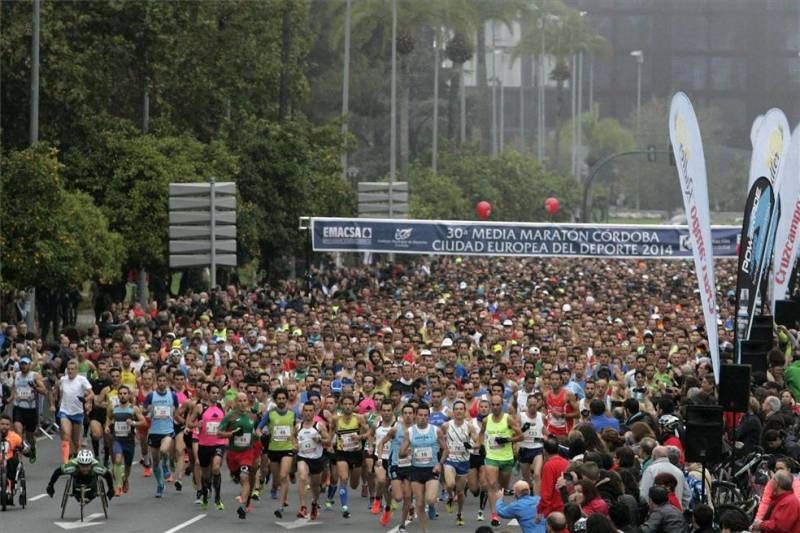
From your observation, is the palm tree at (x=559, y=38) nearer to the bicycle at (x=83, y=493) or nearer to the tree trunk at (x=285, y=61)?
the tree trunk at (x=285, y=61)

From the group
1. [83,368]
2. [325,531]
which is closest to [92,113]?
[83,368]

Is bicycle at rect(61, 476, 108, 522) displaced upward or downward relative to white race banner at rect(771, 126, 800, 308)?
downward

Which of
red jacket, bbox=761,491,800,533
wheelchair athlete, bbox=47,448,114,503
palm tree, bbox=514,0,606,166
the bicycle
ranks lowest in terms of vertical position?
the bicycle

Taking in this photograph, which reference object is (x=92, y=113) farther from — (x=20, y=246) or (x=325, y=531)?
(x=325, y=531)

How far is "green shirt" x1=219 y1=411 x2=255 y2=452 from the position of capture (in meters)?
22.6

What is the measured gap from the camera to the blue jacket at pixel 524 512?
16.1 metres

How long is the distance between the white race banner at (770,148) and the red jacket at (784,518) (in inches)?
385

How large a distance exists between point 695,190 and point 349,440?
5003 millimetres

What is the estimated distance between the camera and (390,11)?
84562mm

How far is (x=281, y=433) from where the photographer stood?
22672 mm

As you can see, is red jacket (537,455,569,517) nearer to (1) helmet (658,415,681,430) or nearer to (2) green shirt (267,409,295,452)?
(1) helmet (658,415,681,430)

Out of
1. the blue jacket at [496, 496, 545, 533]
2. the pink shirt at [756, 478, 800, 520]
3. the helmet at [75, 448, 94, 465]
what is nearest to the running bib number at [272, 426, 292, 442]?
the helmet at [75, 448, 94, 465]

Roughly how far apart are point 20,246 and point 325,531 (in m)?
16.9

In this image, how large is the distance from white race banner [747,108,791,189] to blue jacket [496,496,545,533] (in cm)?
977
